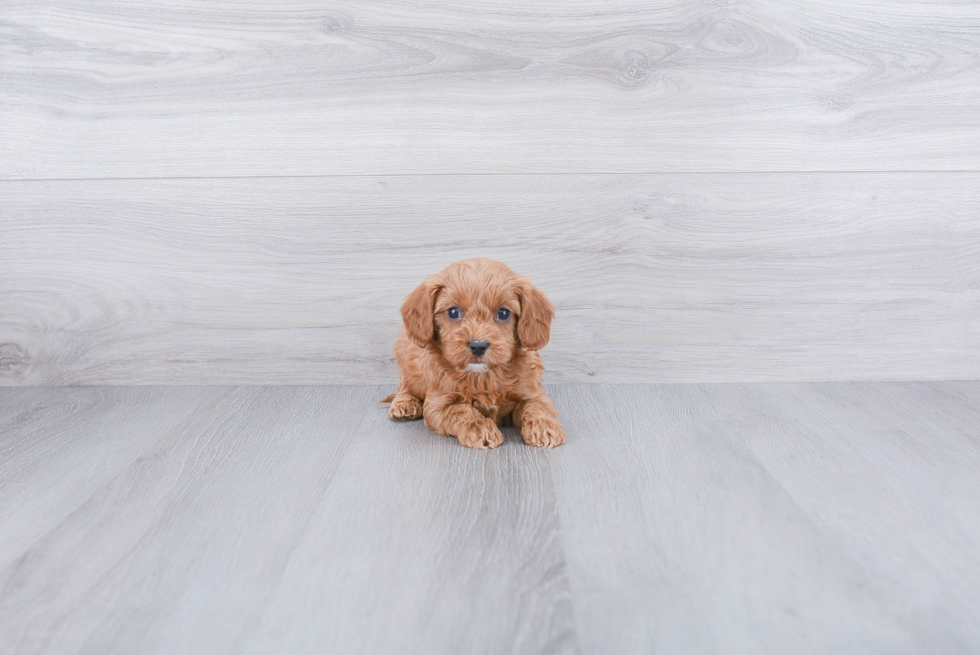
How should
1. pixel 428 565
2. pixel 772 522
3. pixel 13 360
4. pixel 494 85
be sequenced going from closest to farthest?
pixel 428 565 → pixel 772 522 → pixel 494 85 → pixel 13 360

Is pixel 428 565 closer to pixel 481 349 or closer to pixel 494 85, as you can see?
pixel 481 349

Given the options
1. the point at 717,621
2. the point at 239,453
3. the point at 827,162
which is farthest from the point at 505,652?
the point at 827,162

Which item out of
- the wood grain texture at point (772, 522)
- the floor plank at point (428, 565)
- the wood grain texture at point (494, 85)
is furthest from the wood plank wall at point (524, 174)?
the floor plank at point (428, 565)

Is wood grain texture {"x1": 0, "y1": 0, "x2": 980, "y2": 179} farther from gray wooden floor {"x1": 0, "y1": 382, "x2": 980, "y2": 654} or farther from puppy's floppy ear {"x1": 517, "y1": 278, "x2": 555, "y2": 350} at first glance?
gray wooden floor {"x1": 0, "y1": 382, "x2": 980, "y2": 654}

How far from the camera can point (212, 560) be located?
0.78m

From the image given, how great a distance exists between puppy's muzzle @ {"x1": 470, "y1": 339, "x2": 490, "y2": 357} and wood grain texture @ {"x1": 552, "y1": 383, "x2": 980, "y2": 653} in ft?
0.69

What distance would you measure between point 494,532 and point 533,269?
29.4 inches

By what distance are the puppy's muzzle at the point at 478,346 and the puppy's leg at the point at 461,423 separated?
0.12 m

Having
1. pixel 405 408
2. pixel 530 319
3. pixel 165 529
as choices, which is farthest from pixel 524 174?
pixel 165 529

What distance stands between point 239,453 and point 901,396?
133cm

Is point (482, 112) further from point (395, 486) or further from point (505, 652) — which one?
point (505, 652)

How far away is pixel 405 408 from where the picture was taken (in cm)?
127

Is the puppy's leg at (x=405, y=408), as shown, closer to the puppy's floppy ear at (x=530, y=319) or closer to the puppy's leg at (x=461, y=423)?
the puppy's leg at (x=461, y=423)

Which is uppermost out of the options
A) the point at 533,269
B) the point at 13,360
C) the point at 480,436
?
the point at 533,269
